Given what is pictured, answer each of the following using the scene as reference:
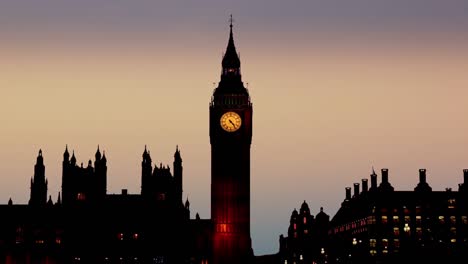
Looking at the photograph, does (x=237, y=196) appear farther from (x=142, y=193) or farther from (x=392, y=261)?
(x=392, y=261)

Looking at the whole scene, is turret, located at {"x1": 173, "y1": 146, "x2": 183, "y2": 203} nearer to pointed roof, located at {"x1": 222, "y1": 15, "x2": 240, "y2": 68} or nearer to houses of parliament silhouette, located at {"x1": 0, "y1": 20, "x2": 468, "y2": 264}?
houses of parliament silhouette, located at {"x1": 0, "y1": 20, "x2": 468, "y2": 264}

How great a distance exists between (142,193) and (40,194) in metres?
15.4

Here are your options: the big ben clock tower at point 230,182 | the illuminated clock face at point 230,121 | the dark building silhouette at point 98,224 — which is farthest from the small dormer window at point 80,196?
the illuminated clock face at point 230,121

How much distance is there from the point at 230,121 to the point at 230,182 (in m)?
8.35

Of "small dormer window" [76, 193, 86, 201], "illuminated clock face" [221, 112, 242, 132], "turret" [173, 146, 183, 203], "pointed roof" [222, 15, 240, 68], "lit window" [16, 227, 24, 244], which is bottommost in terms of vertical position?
"lit window" [16, 227, 24, 244]

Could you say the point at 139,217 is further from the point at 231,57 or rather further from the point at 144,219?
the point at 231,57

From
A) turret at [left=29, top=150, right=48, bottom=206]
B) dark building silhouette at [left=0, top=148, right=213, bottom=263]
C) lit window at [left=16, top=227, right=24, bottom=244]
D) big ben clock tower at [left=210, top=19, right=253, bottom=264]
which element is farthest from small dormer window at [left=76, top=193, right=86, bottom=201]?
→ big ben clock tower at [left=210, top=19, right=253, bottom=264]

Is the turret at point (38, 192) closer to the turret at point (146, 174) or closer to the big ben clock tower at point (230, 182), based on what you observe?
the turret at point (146, 174)

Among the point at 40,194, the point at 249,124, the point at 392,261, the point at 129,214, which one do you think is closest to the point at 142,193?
the point at 129,214

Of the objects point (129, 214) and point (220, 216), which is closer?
point (220, 216)

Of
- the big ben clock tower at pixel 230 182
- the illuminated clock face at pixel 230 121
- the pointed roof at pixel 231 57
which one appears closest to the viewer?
the big ben clock tower at pixel 230 182

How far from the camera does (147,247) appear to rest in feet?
543

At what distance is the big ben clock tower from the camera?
150875 mm

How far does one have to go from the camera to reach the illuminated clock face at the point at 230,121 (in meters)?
151
